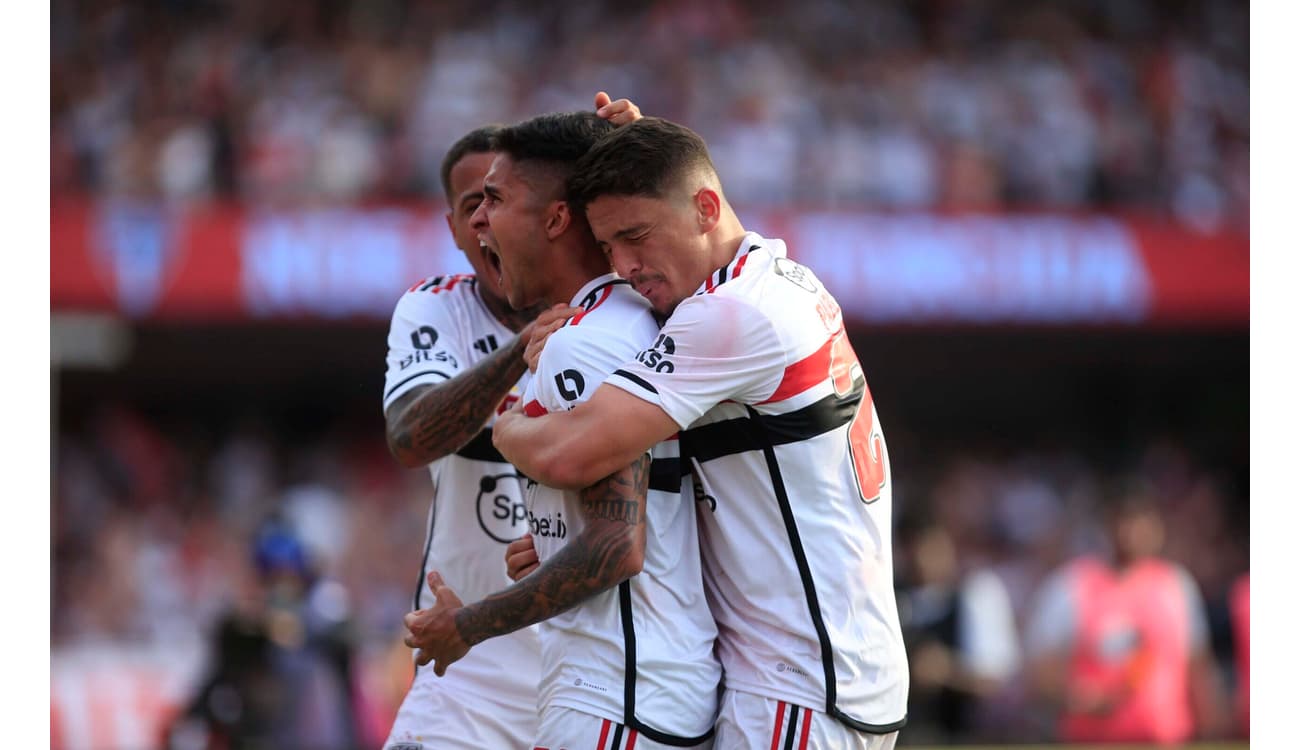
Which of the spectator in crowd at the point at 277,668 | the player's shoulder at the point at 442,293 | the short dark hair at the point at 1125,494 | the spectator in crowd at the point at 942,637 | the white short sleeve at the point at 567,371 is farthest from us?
the short dark hair at the point at 1125,494

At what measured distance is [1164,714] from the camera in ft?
33.8

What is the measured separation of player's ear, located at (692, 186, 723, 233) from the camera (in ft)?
11.0

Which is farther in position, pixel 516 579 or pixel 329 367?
pixel 329 367

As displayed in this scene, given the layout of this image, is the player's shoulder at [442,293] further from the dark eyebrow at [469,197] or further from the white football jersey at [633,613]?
the white football jersey at [633,613]

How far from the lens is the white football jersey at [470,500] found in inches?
169

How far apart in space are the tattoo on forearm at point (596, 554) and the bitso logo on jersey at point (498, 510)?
109cm

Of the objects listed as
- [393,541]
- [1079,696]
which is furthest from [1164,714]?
[393,541]

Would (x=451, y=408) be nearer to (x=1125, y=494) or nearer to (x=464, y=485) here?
(x=464, y=485)

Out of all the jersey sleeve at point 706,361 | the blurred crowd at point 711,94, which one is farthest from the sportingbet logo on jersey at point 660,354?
the blurred crowd at point 711,94

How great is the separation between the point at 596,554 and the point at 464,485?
1.29 meters

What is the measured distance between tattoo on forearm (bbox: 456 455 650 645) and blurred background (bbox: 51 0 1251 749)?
6.80 metres

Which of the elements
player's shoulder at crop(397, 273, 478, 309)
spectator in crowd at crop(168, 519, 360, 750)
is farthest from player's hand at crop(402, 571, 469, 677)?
spectator in crowd at crop(168, 519, 360, 750)
